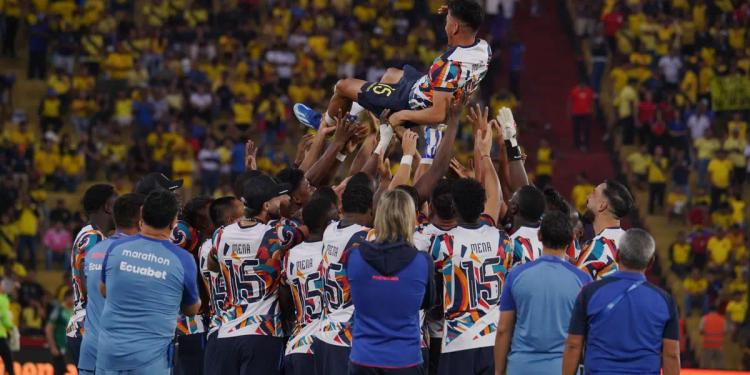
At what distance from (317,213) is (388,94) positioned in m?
1.93

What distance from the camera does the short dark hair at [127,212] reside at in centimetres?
886

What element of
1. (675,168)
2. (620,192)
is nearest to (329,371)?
(620,192)

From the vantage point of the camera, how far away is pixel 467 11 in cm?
1002

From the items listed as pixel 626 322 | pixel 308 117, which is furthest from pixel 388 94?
pixel 626 322

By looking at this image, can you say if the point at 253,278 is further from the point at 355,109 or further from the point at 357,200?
the point at 355,109

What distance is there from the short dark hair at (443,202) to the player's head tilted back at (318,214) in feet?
2.45

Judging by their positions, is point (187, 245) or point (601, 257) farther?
point (187, 245)

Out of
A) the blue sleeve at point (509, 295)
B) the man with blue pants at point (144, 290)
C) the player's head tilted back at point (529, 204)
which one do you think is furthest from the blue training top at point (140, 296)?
the player's head tilted back at point (529, 204)

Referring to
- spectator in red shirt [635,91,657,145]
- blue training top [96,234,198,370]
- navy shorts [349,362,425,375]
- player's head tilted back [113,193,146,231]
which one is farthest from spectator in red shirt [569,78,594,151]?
blue training top [96,234,198,370]

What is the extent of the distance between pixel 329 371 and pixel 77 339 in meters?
2.25

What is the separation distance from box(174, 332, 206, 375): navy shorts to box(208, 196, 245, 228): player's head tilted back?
100 cm

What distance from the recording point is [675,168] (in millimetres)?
25234

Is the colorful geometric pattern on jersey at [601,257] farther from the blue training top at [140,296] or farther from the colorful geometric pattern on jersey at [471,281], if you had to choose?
the blue training top at [140,296]

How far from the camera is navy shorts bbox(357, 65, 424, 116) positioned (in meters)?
10.6
